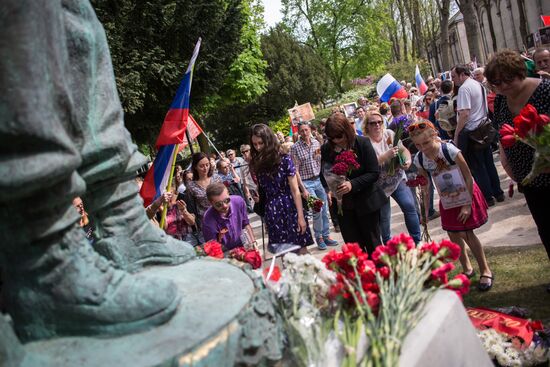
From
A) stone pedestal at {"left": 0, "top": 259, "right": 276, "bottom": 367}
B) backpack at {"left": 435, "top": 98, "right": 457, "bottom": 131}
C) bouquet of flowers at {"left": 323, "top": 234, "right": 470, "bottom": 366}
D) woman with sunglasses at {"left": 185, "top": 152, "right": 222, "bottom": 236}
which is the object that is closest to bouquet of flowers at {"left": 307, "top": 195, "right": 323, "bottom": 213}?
woman with sunglasses at {"left": 185, "top": 152, "right": 222, "bottom": 236}

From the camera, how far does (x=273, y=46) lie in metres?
37.7

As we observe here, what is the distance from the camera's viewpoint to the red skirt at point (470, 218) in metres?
4.45

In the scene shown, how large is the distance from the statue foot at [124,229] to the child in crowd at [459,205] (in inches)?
123

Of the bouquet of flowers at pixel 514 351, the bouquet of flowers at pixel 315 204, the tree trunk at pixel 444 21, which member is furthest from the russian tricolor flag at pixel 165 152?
the tree trunk at pixel 444 21

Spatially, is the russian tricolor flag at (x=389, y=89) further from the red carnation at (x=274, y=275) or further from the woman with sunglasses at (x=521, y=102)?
the red carnation at (x=274, y=275)

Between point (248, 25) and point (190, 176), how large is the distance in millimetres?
16280

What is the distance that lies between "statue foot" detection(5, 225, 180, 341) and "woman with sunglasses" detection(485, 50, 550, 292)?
303 centimetres

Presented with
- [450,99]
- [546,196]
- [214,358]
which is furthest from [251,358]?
[450,99]

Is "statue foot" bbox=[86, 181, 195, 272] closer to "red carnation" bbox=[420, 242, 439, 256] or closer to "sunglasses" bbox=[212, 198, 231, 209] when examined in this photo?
"red carnation" bbox=[420, 242, 439, 256]

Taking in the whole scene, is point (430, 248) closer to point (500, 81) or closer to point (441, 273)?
point (441, 273)

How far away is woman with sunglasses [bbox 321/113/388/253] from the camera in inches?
178

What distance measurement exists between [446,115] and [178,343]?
23.7ft

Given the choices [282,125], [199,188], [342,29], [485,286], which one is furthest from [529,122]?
[342,29]

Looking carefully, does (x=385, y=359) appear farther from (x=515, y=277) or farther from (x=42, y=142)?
(x=515, y=277)
